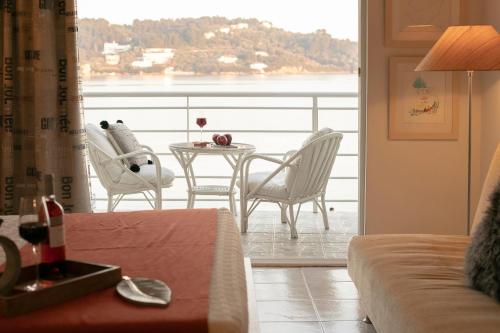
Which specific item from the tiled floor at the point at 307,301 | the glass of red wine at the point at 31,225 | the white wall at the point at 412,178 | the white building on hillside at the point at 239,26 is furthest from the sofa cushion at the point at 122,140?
the white building on hillside at the point at 239,26

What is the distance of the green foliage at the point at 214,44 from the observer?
1001 cm

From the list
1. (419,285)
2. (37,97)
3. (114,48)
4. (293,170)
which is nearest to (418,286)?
(419,285)

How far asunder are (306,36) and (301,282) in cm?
667

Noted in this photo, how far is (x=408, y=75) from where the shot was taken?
4332 mm

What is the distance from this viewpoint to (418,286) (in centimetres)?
256

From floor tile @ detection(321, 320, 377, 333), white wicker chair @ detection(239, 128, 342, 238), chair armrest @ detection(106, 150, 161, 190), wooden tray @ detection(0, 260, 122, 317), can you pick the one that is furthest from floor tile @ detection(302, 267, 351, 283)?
wooden tray @ detection(0, 260, 122, 317)

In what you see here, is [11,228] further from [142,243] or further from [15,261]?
[15,261]

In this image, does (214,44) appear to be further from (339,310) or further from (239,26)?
(339,310)

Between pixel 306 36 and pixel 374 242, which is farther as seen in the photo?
A: pixel 306 36

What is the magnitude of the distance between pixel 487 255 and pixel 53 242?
1.41 meters

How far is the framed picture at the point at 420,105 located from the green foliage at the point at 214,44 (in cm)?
575

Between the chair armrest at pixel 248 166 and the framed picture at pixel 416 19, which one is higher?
the framed picture at pixel 416 19

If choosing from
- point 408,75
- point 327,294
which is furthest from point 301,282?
point 408,75

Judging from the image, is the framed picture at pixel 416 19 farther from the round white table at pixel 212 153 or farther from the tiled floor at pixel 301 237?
the round white table at pixel 212 153
